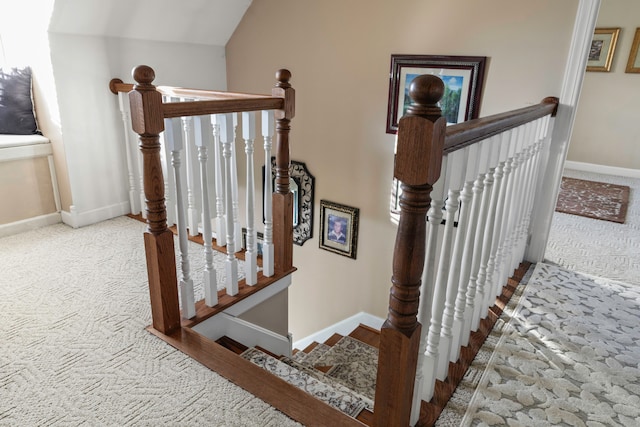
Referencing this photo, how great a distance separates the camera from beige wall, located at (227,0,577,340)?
109 inches

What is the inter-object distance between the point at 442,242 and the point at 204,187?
1046 mm

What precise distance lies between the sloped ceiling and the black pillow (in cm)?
43

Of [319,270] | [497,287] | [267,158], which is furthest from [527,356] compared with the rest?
[319,270]

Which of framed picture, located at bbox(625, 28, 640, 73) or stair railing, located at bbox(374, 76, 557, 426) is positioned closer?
stair railing, located at bbox(374, 76, 557, 426)

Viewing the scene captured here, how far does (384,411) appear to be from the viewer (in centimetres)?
128

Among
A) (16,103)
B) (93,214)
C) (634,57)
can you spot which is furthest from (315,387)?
(634,57)

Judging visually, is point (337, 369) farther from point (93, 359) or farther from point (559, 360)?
point (93, 359)

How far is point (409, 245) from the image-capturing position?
112 centimetres

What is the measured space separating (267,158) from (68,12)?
163 centimetres

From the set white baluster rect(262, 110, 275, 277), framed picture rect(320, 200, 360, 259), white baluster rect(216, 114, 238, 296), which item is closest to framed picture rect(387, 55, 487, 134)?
framed picture rect(320, 200, 360, 259)

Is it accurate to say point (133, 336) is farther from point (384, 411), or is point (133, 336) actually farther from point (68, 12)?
point (68, 12)

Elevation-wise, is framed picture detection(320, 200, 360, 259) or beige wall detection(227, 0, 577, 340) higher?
beige wall detection(227, 0, 577, 340)

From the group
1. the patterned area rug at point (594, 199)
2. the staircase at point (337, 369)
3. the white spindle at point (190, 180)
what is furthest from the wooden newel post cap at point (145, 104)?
the patterned area rug at point (594, 199)

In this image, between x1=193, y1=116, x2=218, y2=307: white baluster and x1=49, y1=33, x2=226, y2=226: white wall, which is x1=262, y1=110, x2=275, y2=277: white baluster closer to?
x1=193, y1=116, x2=218, y2=307: white baluster
